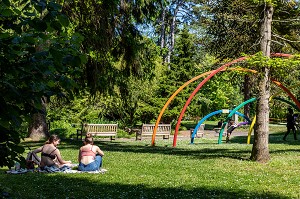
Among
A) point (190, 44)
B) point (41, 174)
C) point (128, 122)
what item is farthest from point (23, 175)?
point (190, 44)

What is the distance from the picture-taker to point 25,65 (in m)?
3.86

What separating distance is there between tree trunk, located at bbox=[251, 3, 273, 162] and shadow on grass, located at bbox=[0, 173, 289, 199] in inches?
179

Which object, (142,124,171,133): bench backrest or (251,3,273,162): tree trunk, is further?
(142,124,171,133): bench backrest

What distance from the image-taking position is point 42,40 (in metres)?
4.21

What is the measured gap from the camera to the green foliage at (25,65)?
3811 mm

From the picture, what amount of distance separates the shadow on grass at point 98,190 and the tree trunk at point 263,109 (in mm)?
4557

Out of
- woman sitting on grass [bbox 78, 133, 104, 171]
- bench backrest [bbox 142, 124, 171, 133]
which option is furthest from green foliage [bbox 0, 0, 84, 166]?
bench backrest [bbox 142, 124, 171, 133]

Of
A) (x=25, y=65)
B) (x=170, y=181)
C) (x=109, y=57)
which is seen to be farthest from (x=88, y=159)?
(x=109, y=57)

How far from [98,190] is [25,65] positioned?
17.4 ft

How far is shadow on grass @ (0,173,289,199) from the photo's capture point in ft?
27.1

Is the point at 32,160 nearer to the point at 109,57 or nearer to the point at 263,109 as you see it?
the point at 263,109

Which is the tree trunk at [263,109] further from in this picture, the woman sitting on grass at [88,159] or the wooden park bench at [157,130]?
the wooden park bench at [157,130]

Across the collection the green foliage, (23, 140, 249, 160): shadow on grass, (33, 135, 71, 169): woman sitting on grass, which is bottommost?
(23, 140, 249, 160): shadow on grass

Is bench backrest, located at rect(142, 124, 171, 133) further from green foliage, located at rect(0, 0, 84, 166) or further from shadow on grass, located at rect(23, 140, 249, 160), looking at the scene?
green foliage, located at rect(0, 0, 84, 166)
